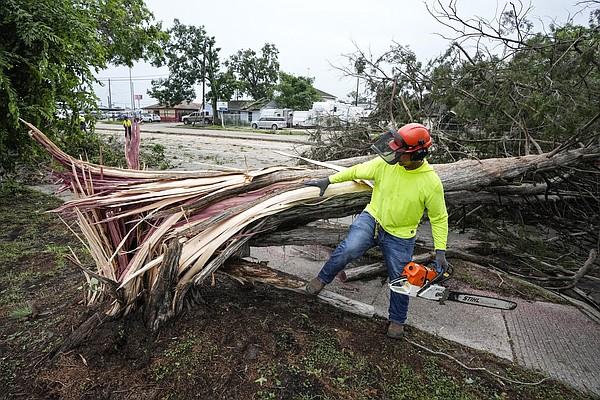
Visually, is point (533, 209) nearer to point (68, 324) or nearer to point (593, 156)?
point (593, 156)

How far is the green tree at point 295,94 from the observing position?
42.5m

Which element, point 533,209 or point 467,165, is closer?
point 467,165

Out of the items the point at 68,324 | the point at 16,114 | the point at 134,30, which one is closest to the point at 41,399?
the point at 68,324

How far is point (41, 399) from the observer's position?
6.70 feet

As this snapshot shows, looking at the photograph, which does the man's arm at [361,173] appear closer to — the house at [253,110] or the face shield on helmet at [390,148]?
the face shield on helmet at [390,148]

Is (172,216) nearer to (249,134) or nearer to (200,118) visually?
(249,134)

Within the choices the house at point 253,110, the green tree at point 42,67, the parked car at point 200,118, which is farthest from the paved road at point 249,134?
Answer: the house at point 253,110

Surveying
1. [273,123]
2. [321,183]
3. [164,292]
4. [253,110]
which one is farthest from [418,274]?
[253,110]

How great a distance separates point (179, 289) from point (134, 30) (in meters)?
7.62

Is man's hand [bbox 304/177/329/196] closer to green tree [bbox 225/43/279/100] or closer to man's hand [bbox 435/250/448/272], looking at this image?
man's hand [bbox 435/250/448/272]

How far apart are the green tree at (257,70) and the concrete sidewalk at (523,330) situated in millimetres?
46663

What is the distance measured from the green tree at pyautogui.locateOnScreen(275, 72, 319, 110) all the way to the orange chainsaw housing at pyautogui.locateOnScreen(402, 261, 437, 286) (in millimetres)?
40855

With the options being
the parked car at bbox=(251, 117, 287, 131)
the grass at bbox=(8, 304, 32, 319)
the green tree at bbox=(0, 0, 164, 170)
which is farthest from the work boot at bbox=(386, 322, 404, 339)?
the parked car at bbox=(251, 117, 287, 131)

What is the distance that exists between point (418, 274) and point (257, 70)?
50.7 meters
